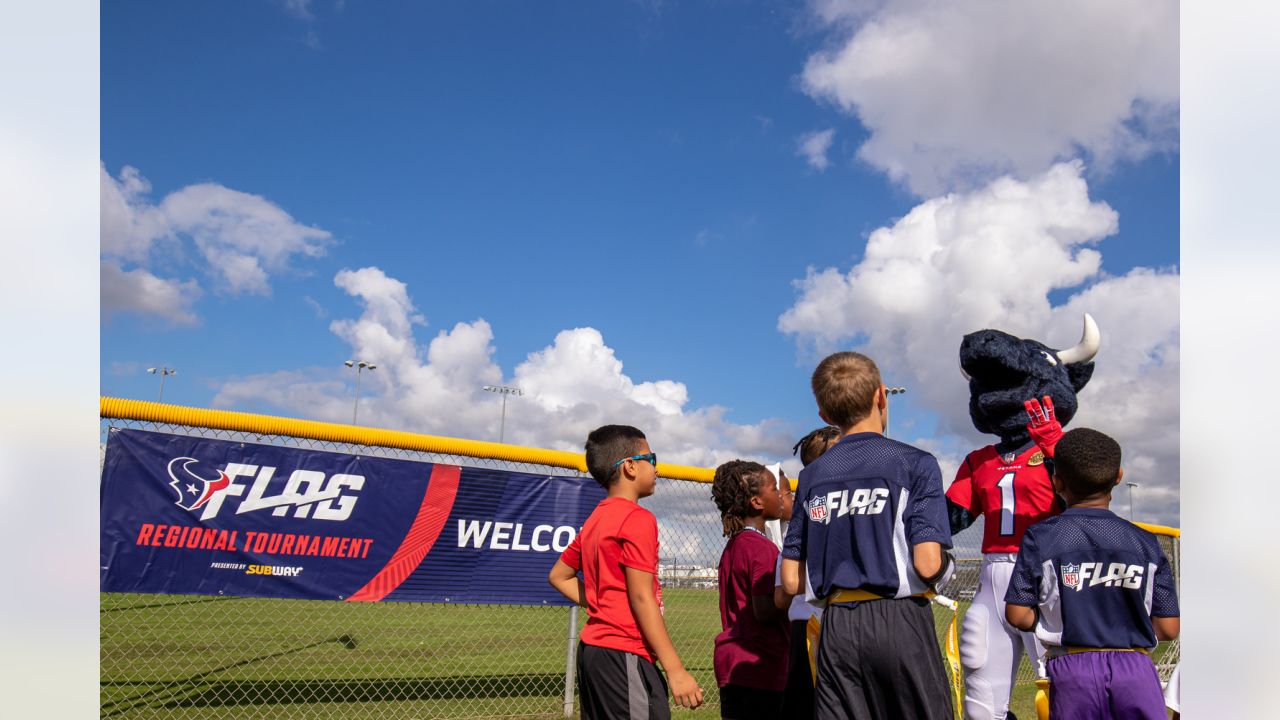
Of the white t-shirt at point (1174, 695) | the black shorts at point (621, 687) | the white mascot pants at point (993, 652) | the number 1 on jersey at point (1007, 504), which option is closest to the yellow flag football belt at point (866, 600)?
the white mascot pants at point (993, 652)

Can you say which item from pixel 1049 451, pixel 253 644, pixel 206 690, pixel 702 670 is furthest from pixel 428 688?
pixel 1049 451

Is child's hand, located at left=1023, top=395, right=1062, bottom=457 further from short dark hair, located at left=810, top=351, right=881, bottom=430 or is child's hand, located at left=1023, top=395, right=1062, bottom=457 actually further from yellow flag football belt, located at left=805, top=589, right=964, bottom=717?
short dark hair, located at left=810, top=351, right=881, bottom=430

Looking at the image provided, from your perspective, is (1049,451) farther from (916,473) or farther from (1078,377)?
(916,473)

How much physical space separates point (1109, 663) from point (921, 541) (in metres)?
0.95

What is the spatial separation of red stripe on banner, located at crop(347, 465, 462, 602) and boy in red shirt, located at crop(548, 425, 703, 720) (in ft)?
9.51

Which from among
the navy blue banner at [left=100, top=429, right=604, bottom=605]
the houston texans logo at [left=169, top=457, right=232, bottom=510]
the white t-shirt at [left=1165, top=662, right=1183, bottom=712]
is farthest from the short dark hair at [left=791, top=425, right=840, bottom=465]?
the houston texans logo at [left=169, top=457, right=232, bottom=510]

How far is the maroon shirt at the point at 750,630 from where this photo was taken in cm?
378

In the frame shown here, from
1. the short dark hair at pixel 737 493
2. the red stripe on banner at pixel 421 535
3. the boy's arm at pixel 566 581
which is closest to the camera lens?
the boy's arm at pixel 566 581

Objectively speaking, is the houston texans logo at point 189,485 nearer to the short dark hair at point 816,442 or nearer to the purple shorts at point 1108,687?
the short dark hair at point 816,442

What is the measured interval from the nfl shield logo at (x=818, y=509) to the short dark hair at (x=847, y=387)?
12.8 inches

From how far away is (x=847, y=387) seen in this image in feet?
10.5

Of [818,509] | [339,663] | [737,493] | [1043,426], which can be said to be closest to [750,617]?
[737,493]

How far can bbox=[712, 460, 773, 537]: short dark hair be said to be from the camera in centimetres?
414

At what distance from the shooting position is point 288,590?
226 inches
